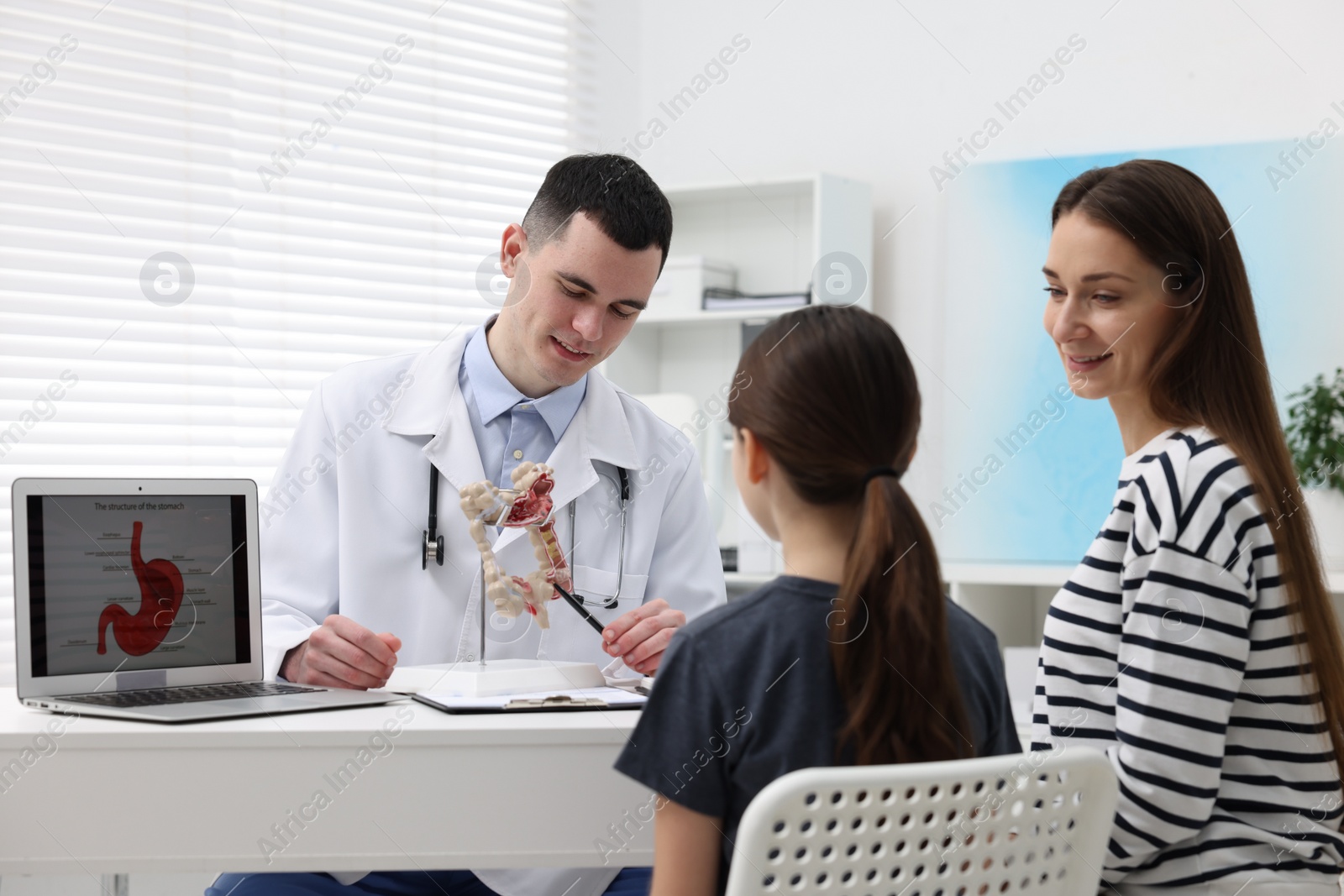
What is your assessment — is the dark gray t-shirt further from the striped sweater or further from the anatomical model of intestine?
the anatomical model of intestine

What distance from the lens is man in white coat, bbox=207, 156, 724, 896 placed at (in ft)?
6.15

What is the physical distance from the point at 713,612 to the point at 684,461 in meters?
1.01

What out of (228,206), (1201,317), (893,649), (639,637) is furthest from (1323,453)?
(228,206)

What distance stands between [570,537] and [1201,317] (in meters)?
0.98

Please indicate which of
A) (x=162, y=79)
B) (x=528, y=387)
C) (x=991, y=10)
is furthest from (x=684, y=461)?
(x=991, y=10)

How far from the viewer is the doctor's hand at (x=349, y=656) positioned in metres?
1.49

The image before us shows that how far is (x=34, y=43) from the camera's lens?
8.95 feet

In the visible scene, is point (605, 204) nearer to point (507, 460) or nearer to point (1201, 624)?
point (507, 460)

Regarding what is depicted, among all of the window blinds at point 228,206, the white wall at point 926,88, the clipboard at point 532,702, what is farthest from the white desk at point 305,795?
the white wall at point 926,88

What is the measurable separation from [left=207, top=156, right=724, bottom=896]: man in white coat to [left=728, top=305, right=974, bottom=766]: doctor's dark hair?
785mm

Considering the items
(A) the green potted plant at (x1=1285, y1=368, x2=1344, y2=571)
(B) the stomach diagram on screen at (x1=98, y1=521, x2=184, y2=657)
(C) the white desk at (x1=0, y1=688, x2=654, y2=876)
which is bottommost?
(C) the white desk at (x1=0, y1=688, x2=654, y2=876)

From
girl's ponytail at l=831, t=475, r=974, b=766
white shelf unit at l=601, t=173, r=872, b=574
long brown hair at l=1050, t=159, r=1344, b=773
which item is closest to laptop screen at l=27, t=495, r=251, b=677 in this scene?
girl's ponytail at l=831, t=475, r=974, b=766

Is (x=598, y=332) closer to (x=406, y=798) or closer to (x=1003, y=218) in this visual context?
(x=406, y=798)

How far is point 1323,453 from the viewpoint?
300cm
